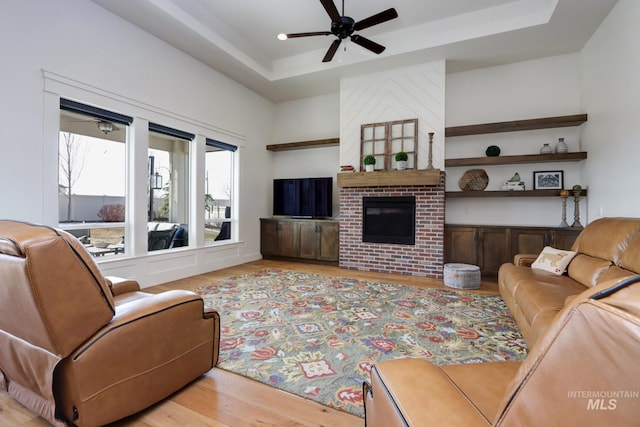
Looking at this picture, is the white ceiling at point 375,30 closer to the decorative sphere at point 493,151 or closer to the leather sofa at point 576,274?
the decorative sphere at point 493,151

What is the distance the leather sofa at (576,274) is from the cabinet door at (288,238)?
367 cm

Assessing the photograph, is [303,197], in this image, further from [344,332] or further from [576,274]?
[576,274]

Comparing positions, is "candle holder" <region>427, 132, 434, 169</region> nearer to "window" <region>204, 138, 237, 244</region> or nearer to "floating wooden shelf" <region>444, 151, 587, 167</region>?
"floating wooden shelf" <region>444, 151, 587, 167</region>

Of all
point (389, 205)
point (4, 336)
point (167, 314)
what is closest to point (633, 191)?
point (389, 205)

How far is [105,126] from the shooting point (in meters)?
3.74

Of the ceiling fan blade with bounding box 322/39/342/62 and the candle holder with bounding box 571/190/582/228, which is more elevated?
the ceiling fan blade with bounding box 322/39/342/62

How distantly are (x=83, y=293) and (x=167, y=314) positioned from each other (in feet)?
1.37

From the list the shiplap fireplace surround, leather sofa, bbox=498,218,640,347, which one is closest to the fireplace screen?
the shiplap fireplace surround

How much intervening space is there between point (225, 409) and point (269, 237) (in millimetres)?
4632

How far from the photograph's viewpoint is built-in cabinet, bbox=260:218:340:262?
5648 mm

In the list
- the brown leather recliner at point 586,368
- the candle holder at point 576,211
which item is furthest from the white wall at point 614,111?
the brown leather recliner at point 586,368

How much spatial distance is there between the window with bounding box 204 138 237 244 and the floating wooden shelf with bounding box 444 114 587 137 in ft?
12.8

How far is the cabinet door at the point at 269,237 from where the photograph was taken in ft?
20.1

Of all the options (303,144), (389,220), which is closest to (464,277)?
(389,220)
